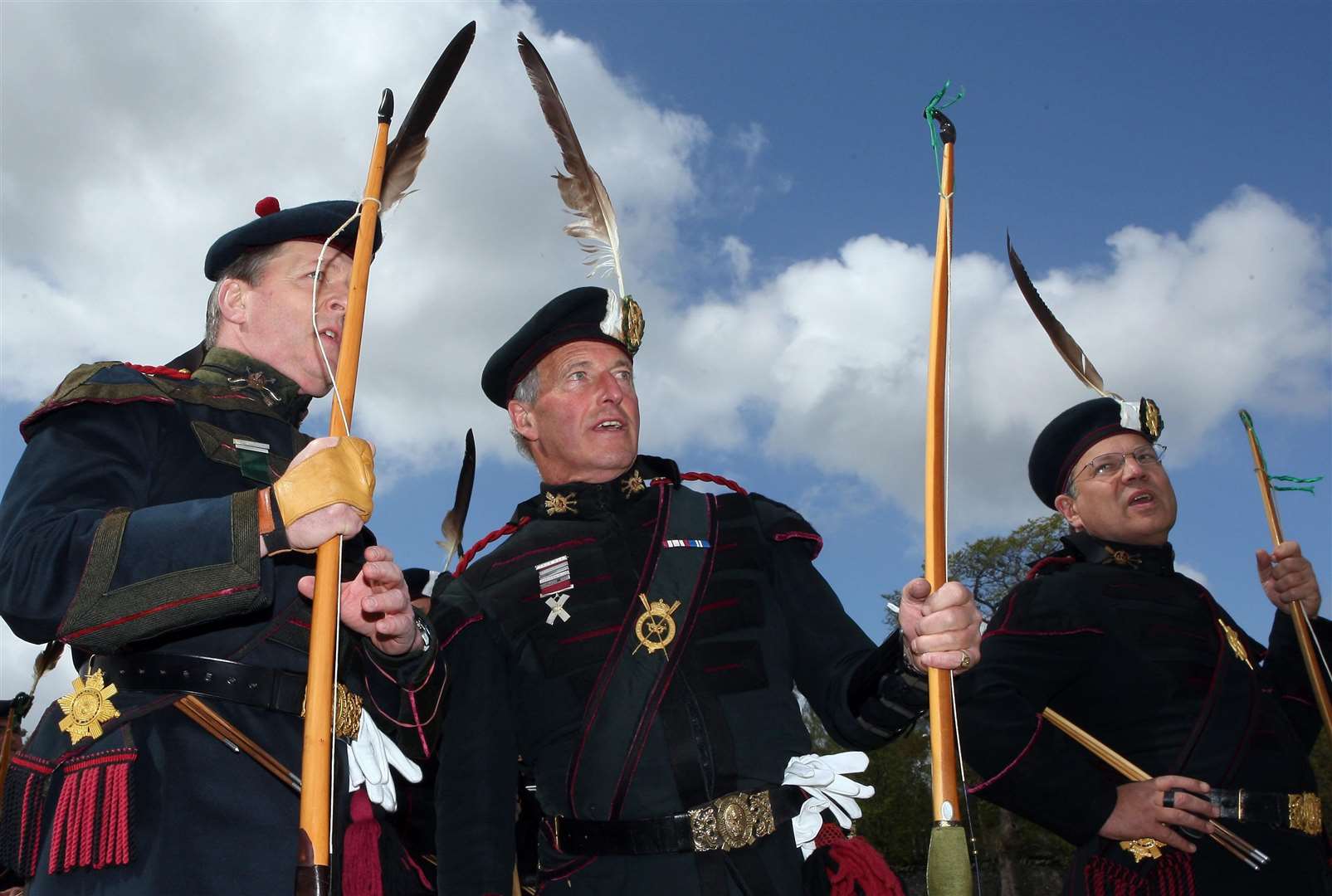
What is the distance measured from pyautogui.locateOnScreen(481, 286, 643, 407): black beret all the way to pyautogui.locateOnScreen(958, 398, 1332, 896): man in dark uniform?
7.78 feet

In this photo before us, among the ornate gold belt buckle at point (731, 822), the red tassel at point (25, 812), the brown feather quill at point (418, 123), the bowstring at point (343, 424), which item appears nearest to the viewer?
the bowstring at point (343, 424)

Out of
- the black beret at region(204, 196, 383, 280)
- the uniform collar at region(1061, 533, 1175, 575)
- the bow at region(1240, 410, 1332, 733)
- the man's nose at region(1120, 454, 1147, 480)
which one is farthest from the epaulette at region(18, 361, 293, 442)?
the bow at region(1240, 410, 1332, 733)

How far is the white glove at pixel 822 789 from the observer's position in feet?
12.2

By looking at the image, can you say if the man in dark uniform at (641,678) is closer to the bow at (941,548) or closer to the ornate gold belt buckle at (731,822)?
the ornate gold belt buckle at (731,822)

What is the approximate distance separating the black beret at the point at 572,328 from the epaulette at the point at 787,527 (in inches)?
37.7

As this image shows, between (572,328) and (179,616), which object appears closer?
(179,616)

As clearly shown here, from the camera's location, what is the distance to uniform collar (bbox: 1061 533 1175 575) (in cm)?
596

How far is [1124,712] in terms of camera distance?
555 cm

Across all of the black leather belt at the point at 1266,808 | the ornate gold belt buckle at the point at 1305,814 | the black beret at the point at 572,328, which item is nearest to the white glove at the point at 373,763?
the black beret at the point at 572,328

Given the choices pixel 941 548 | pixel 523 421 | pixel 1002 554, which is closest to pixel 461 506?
pixel 523 421

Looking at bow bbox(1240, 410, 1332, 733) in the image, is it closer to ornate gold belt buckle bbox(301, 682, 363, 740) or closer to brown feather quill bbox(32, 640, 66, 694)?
ornate gold belt buckle bbox(301, 682, 363, 740)

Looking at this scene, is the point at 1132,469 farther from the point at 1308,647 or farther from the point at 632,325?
the point at 632,325

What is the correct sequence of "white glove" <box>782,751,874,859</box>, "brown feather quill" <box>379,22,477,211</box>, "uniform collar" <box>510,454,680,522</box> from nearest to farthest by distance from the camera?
"brown feather quill" <box>379,22,477,211</box> → "white glove" <box>782,751,874,859</box> → "uniform collar" <box>510,454,680,522</box>

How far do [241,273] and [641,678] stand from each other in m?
1.85
